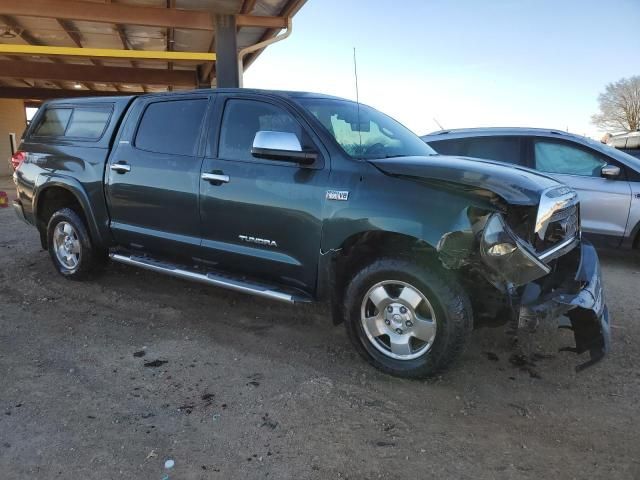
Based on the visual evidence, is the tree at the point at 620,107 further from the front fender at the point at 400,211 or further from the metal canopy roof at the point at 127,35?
the front fender at the point at 400,211

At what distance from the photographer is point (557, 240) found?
11.2 ft

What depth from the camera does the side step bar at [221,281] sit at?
3669 millimetres

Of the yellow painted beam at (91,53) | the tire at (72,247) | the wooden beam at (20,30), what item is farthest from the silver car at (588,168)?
the wooden beam at (20,30)

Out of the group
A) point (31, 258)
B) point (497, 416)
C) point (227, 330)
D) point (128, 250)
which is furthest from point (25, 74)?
point (497, 416)

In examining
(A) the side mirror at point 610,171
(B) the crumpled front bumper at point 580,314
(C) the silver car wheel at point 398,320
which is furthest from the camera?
(A) the side mirror at point 610,171

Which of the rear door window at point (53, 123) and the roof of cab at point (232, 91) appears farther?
the rear door window at point (53, 123)

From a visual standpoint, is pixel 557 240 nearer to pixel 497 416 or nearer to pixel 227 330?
pixel 497 416

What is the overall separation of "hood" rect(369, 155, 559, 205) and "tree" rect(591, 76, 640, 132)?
1821 inches

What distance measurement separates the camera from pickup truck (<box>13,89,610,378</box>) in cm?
306

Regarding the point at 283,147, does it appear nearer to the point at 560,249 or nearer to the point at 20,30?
the point at 560,249

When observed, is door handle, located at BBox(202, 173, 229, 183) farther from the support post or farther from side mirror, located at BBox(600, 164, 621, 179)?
the support post

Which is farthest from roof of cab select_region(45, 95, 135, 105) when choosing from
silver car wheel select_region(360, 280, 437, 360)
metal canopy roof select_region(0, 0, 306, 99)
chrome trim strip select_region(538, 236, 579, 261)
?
metal canopy roof select_region(0, 0, 306, 99)

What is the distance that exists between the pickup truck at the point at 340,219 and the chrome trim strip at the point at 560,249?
0.01 meters

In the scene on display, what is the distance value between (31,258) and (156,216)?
9.30 ft
